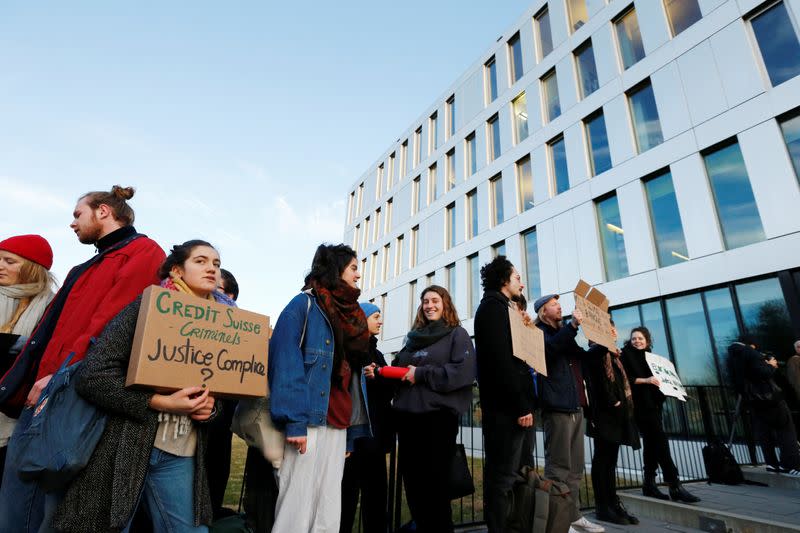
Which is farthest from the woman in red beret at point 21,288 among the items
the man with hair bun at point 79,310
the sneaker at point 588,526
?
the sneaker at point 588,526

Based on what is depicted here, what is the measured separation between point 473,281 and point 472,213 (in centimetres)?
316

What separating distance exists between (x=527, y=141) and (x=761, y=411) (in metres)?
11.7

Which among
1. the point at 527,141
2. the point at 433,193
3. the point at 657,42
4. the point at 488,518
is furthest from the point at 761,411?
the point at 433,193

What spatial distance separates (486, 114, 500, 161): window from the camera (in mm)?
17891

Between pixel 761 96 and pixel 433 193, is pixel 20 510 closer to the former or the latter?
pixel 761 96

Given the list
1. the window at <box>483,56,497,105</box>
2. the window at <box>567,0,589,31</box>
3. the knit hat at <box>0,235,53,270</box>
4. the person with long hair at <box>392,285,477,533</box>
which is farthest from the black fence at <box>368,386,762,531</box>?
the window at <box>483,56,497,105</box>

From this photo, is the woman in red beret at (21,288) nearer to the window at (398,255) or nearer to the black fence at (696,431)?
the black fence at (696,431)

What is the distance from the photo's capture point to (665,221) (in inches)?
430

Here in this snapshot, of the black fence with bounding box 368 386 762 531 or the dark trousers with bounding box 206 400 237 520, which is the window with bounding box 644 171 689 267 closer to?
the black fence with bounding box 368 386 762 531

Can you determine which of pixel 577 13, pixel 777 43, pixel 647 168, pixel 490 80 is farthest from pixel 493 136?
pixel 777 43

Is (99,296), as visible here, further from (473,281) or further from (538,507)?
(473,281)

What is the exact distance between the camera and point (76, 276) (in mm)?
2551

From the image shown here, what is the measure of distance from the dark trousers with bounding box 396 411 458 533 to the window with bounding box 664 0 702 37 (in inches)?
522

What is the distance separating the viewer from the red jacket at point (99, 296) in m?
2.14
